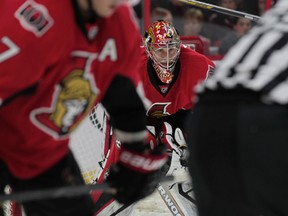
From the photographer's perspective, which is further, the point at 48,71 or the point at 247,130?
the point at 48,71

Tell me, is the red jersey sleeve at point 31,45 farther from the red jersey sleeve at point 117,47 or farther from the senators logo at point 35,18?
the red jersey sleeve at point 117,47

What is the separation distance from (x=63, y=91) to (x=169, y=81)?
148 cm

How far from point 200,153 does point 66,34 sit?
1.34ft

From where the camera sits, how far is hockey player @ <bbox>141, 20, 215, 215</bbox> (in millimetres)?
2926

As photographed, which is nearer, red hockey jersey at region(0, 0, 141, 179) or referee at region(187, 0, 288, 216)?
referee at region(187, 0, 288, 216)

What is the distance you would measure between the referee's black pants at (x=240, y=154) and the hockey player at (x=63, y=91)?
14.5 inches

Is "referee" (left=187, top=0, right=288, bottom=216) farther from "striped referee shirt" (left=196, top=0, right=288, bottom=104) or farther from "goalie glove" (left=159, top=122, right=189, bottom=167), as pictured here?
"goalie glove" (left=159, top=122, right=189, bottom=167)

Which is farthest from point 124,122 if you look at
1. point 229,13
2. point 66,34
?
point 229,13

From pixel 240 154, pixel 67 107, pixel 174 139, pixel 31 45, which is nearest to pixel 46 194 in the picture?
pixel 67 107

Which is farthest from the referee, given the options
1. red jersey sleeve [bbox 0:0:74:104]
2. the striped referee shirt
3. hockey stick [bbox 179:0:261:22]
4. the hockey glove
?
hockey stick [bbox 179:0:261:22]

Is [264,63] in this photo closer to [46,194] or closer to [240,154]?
[240,154]

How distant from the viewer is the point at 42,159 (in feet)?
5.35

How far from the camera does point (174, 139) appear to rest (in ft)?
9.54

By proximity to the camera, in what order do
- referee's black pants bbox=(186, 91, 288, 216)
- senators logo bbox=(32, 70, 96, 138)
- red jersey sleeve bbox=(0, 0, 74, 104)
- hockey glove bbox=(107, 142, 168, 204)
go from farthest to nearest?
1. hockey glove bbox=(107, 142, 168, 204)
2. senators logo bbox=(32, 70, 96, 138)
3. red jersey sleeve bbox=(0, 0, 74, 104)
4. referee's black pants bbox=(186, 91, 288, 216)
